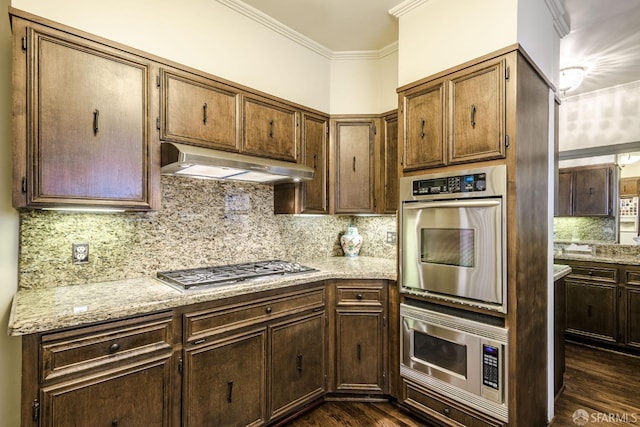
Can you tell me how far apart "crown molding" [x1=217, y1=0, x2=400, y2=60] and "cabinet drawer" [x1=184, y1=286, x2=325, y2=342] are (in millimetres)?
2142

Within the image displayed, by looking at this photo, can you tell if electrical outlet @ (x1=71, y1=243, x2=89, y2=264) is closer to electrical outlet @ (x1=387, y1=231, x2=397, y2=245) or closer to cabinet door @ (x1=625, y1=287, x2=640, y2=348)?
electrical outlet @ (x1=387, y1=231, x2=397, y2=245)

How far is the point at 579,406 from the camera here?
7.84 ft

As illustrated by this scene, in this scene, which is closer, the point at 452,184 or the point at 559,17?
the point at 452,184

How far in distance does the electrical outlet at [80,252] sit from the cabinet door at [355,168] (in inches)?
72.5

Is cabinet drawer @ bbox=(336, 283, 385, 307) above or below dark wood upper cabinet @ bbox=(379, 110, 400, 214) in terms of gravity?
below

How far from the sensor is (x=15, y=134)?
146 centimetres

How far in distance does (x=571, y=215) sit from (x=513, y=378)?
321 cm

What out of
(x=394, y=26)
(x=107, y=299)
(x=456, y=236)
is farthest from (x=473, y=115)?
(x=107, y=299)

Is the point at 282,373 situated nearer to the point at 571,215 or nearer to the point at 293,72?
the point at 293,72

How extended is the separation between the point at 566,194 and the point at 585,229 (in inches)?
18.7

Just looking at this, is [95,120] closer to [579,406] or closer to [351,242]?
[351,242]

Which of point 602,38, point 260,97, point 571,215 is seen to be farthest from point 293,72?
point 571,215

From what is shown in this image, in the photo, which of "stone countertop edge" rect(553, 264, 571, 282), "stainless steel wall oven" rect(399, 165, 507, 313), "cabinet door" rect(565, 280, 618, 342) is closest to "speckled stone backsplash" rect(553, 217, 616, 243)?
"cabinet door" rect(565, 280, 618, 342)

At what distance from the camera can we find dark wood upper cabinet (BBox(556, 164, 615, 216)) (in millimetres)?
3701
